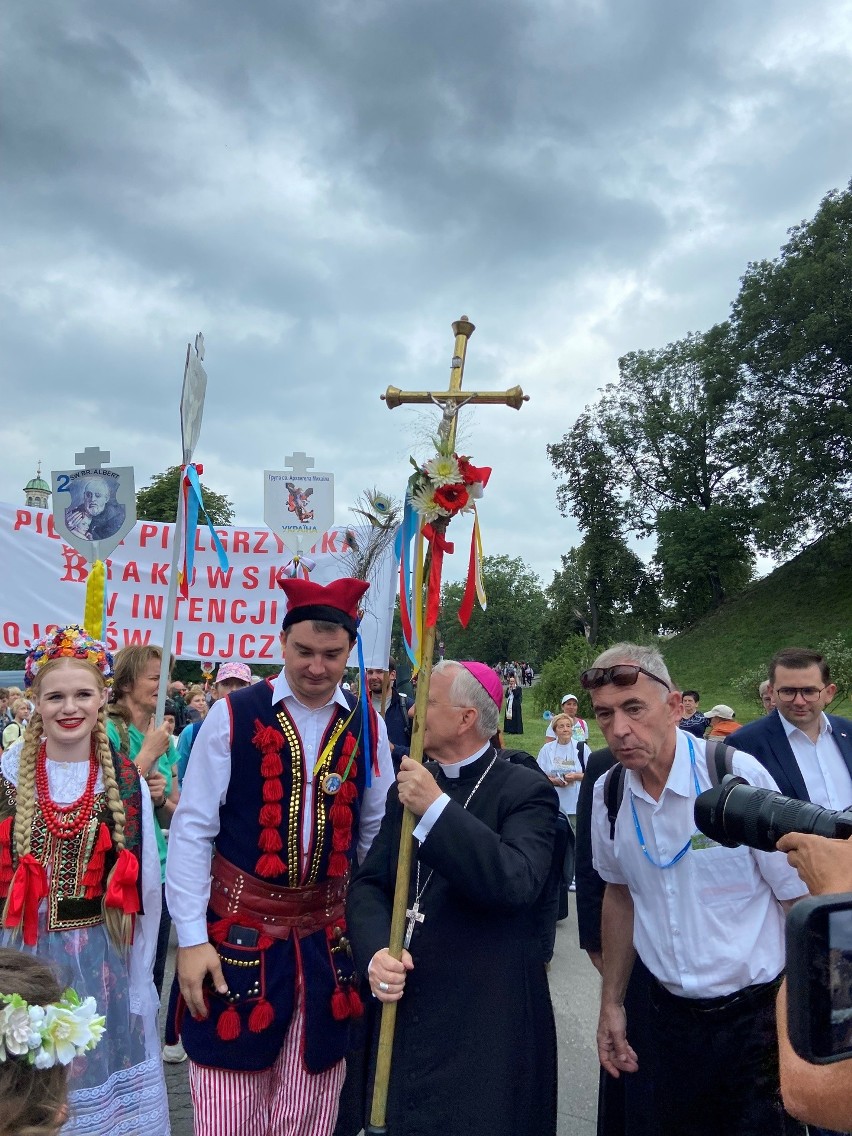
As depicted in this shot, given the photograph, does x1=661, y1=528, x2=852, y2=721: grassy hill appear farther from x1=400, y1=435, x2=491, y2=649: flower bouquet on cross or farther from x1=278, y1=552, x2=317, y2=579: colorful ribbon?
x1=400, y1=435, x2=491, y2=649: flower bouquet on cross

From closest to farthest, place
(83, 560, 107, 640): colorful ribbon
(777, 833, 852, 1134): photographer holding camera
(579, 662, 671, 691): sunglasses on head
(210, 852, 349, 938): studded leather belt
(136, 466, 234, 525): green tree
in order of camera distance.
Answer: (777, 833, 852, 1134): photographer holding camera → (579, 662, 671, 691): sunglasses on head → (210, 852, 349, 938): studded leather belt → (83, 560, 107, 640): colorful ribbon → (136, 466, 234, 525): green tree

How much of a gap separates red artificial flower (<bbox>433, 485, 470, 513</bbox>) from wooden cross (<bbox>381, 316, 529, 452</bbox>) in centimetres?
18

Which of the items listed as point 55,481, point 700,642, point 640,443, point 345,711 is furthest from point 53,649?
point 640,443

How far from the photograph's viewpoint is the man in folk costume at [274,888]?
254 centimetres

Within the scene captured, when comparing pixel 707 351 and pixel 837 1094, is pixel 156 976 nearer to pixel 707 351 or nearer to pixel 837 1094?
pixel 837 1094

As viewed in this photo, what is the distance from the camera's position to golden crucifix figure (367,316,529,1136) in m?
2.31

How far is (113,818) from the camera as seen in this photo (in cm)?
293

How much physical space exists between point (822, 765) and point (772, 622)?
31758 mm

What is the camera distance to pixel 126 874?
Result: 2842 millimetres

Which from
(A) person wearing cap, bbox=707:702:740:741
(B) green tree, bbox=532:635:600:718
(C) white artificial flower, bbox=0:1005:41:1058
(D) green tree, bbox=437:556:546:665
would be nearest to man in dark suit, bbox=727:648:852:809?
(A) person wearing cap, bbox=707:702:740:741

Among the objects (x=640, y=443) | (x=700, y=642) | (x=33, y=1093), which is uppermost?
(x=640, y=443)

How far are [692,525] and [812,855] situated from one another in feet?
133

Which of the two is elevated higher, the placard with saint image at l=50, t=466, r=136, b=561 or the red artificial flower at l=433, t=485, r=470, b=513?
the placard with saint image at l=50, t=466, r=136, b=561

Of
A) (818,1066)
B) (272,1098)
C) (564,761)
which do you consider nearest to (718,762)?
(818,1066)
